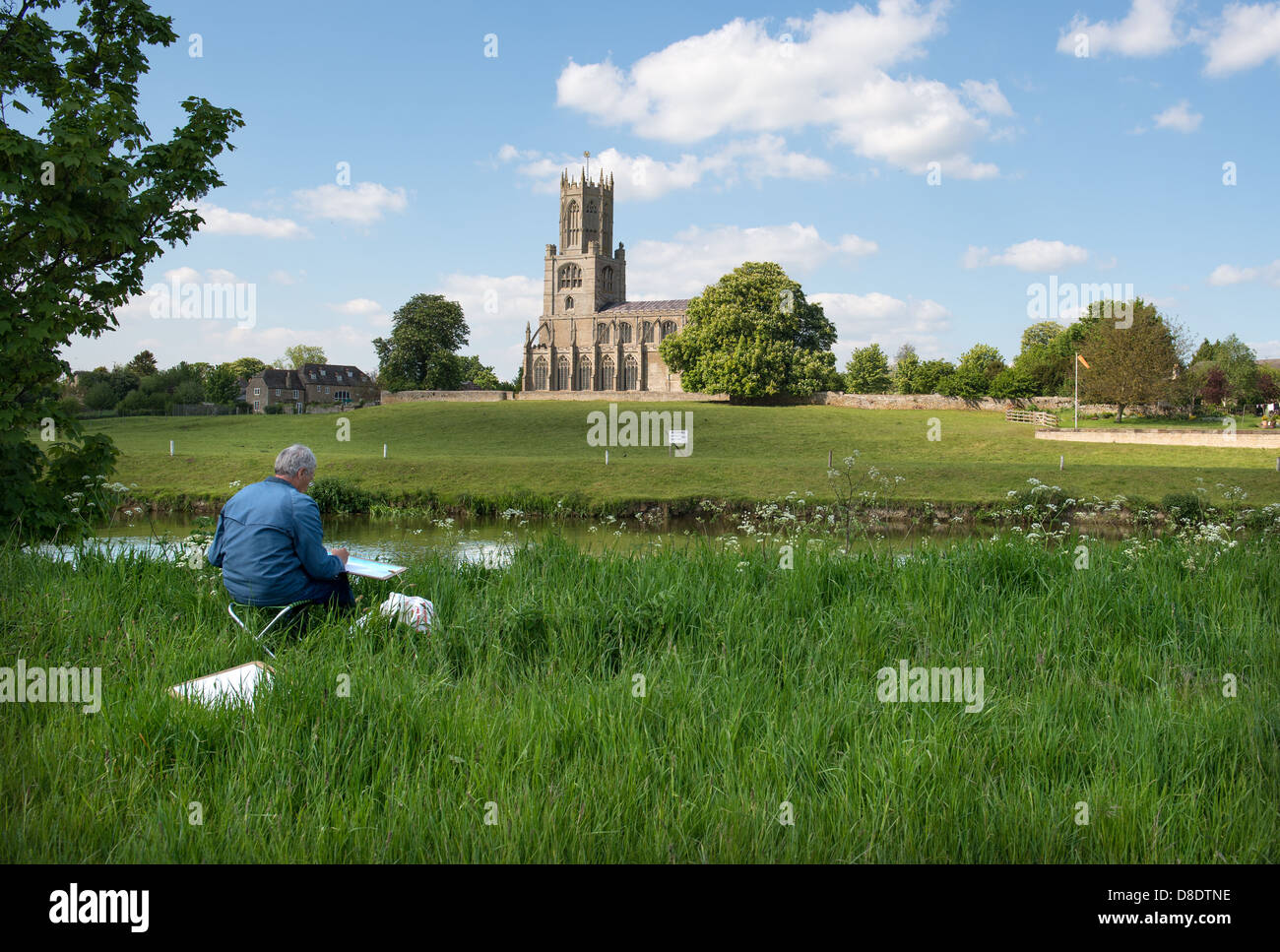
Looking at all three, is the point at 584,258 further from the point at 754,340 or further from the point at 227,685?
the point at 227,685

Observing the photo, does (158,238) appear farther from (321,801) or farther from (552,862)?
(552,862)

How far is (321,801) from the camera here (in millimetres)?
3277

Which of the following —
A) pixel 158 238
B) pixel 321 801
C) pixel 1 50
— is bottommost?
pixel 321 801

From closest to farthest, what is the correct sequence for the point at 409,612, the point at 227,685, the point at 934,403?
the point at 227,685 → the point at 409,612 → the point at 934,403

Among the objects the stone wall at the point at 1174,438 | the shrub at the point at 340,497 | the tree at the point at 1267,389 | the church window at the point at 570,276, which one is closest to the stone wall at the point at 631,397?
the stone wall at the point at 1174,438

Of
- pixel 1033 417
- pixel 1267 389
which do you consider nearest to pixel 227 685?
pixel 1033 417

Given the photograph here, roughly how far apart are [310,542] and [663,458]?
31395mm

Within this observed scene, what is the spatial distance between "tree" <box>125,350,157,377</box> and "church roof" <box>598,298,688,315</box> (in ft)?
185

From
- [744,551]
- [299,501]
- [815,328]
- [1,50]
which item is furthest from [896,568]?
[815,328]

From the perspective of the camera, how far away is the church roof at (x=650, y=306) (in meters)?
110

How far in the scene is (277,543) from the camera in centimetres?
546

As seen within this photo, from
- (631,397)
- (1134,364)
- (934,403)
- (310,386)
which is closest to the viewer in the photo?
(1134,364)

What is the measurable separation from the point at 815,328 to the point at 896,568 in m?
70.8

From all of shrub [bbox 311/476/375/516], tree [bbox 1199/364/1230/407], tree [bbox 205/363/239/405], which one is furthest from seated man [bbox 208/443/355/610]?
tree [bbox 205/363/239/405]
